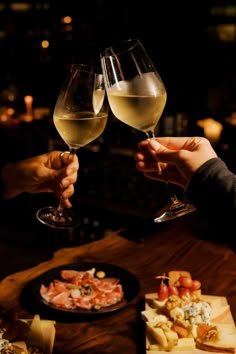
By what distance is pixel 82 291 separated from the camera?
1.89 metres

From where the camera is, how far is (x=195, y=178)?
4.51 ft

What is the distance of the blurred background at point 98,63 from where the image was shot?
4703mm

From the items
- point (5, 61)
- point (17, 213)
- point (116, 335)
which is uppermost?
point (116, 335)

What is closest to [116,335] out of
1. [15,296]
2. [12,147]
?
[15,296]

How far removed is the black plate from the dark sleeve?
59 cm

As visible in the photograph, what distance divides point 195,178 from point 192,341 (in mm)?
526

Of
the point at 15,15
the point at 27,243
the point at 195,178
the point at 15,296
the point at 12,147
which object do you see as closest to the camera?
the point at 195,178

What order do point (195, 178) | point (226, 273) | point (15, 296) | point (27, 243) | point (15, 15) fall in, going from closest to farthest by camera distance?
point (195, 178) → point (15, 296) → point (226, 273) → point (27, 243) → point (15, 15)

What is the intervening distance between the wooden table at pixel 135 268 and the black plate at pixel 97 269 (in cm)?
3

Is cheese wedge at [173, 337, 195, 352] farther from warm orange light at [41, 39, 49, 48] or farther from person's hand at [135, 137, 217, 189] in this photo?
warm orange light at [41, 39, 49, 48]

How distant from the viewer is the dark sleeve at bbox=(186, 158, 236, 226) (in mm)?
1321

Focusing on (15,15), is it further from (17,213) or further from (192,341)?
(192,341)

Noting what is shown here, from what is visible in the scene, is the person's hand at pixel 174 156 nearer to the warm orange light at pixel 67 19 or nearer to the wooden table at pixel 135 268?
the wooden table at pixel 135 268

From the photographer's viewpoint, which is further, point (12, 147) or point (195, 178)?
point (12, 147)
